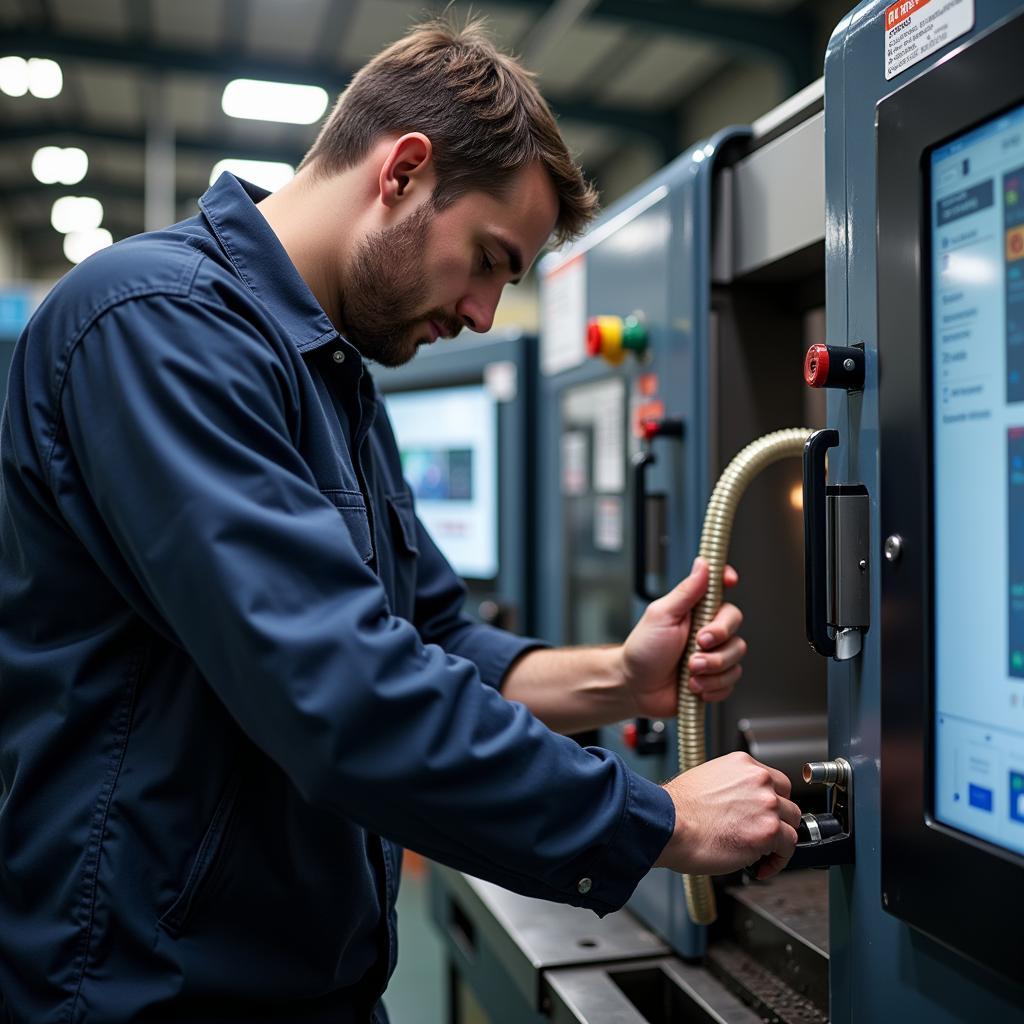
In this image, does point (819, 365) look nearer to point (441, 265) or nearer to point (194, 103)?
point (441, 265)

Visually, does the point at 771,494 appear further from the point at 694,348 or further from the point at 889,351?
the point at 889,351

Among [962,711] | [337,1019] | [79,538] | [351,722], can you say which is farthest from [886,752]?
[79,538]

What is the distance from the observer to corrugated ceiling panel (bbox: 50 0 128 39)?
495 centimetres

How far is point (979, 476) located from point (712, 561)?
17.4 inches

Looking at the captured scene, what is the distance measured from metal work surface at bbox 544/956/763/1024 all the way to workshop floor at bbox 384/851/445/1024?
145 cm

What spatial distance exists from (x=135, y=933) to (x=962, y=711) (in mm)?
692

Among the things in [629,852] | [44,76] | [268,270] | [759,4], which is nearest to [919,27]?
[268,270]

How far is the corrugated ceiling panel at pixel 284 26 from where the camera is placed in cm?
496

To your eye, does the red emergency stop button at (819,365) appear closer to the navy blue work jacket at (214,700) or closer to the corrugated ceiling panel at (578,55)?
the navy blue work jacket at (214,700)

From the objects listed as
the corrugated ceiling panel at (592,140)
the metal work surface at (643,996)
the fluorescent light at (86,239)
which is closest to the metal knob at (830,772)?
the metal work surface at (643,996)

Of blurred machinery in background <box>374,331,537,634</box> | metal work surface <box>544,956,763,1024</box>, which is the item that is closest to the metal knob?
metal work surface <box>544,956,763,1024</box>

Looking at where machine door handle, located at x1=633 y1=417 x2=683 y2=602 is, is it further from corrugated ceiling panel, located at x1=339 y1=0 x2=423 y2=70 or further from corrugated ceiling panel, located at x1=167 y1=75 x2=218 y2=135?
corrugated ceiling panel, located at x1=167 y1=75 x2=218 y2=135

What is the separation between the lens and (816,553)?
34.8 inches

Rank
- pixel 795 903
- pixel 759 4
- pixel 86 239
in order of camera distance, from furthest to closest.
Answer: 1. pixel 86 239
2. pixel 759 4
3. pixel 795 903
